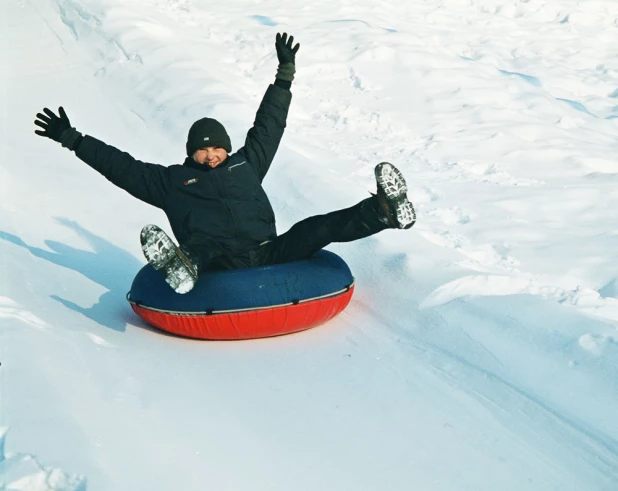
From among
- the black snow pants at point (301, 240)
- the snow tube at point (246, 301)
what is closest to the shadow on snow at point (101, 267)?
the snow tube at point (246, 301)

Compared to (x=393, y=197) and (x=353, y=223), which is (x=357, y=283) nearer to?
(x=353, y=223)

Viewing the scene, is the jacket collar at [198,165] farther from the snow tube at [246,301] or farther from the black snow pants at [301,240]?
the snow tube at [246,301]

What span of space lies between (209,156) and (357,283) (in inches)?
42.9

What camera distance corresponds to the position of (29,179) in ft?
20.2

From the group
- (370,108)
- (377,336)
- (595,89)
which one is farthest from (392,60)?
(377,336)

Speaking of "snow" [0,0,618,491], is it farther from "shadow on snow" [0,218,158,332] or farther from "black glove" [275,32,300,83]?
"black glove" [275,32,300,83]

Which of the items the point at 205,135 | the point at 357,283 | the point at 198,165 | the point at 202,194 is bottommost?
the point at 357,283

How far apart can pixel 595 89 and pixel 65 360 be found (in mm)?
8149

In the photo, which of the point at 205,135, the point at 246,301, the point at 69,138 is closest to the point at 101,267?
the point at 69,138

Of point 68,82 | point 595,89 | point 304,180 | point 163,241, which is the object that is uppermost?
point 68,82

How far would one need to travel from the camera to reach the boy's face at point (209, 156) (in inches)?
159

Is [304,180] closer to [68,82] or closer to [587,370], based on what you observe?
[587,370]

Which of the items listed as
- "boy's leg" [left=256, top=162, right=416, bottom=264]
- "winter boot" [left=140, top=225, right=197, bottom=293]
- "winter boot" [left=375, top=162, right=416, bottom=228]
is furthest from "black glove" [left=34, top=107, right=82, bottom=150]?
"winter boot" [left=375, top=162, right=416, bottom=228]

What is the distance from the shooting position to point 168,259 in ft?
11.4
